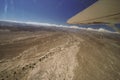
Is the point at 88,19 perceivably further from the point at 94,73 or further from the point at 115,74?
the point at 115,74

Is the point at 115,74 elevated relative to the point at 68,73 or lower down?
lower down

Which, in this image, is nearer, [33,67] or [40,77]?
[40,77]

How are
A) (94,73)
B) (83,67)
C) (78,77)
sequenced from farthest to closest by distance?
1. (83,67)
2. (94,73)
3. (78,77)

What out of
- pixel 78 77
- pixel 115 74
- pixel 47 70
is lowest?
pixel 115 74

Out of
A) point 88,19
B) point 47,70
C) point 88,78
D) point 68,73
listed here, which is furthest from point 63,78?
point 88,19

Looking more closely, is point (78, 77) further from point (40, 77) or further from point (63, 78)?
point (40, 77)

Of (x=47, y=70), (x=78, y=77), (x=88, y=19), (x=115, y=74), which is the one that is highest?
(x=88, y=19)

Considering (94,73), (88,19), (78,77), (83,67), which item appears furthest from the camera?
(83,67)

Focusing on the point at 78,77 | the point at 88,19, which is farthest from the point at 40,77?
the point at 88,19

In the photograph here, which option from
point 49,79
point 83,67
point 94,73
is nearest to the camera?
point 49,79
